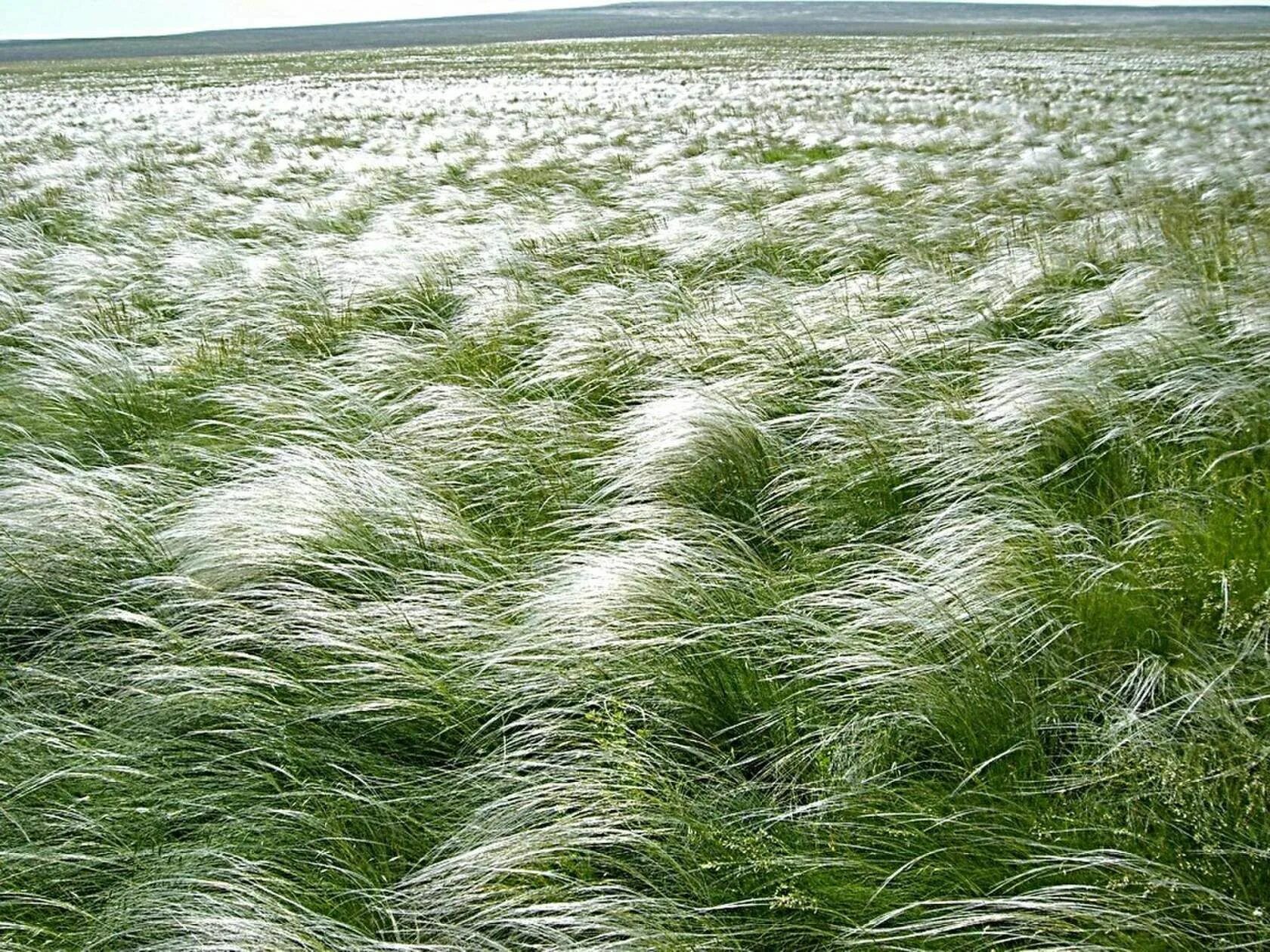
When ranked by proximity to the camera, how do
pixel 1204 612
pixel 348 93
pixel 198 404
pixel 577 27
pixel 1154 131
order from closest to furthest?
pixel 1204 612 → pixel 198 404 → pixel 1154 131 → pixel 348 93 → pixel 577 27

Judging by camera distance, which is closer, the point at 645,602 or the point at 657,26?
the point at 645,602

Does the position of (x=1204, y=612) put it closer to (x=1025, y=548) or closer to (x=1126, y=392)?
(x=1025, y=548)

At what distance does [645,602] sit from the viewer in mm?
1897

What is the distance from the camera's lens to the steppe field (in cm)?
130

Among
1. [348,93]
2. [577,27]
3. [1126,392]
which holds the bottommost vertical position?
[1126,392]

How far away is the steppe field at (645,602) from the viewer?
130 centimetres

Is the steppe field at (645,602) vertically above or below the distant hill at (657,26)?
below

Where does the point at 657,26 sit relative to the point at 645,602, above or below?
above

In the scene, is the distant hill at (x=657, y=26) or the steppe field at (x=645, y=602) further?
the distant hill at (x=657, y=26)

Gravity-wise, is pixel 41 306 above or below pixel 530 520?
above

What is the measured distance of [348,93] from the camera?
26328 millimetres

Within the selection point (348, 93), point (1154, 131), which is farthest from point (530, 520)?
point (348, 93)

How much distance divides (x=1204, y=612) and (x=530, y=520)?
1557 millimetres

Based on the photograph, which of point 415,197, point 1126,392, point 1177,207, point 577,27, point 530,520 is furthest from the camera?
point 577,27
